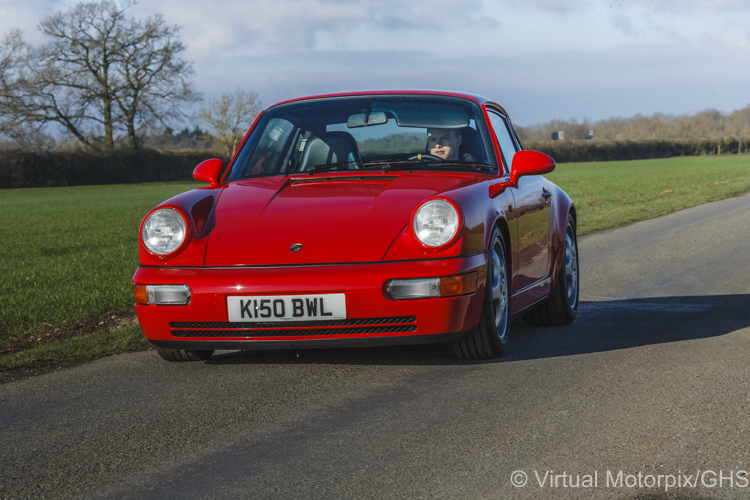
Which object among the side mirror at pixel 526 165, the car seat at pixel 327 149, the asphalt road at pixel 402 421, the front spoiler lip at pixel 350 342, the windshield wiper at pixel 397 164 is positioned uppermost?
the car seat at pixel 327 149

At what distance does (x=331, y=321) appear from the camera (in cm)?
414

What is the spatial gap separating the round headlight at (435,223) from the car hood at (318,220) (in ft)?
0.27

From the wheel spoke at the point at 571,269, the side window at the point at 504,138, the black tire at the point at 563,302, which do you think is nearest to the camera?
the side window at the point at 504,138

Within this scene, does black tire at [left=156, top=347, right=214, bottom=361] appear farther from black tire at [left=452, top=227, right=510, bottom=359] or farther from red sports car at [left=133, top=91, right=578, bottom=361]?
black tire at [left=452, top=227, right=510, bottom=359]

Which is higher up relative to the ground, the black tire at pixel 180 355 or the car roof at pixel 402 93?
the car roof at pixel 402 93

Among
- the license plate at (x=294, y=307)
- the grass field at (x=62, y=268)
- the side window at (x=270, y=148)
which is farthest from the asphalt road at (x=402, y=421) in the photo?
the grass field at (x=62, y=268)

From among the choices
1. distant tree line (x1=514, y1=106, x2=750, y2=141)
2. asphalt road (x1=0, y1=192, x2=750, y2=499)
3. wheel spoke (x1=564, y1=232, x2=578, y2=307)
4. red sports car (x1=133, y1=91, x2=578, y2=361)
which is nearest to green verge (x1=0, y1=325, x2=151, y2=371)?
asphalt road (x1=0, y1=192, x2=750, y2=499)

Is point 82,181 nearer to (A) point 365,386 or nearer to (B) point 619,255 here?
(B) point 619,255

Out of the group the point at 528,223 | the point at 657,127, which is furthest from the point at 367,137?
the point at 657,127

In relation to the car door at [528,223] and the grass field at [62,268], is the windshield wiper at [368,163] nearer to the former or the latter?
the car door at [528,223]

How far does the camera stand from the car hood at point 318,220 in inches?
167

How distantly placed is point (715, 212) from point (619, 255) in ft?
25.6

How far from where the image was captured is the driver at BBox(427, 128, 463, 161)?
17.3 feet

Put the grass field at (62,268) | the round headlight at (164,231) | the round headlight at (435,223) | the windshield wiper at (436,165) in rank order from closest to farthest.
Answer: the round headlight at (435,223)
the round headlight at (164,231)
the windshield wiper at (436,165)
the grass field at (62,268)
